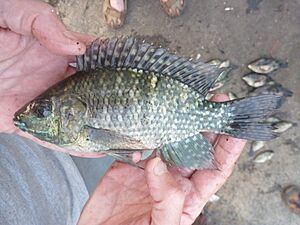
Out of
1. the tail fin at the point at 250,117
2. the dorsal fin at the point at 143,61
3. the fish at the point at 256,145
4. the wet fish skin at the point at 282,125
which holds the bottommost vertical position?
the fish at the point at 256,145

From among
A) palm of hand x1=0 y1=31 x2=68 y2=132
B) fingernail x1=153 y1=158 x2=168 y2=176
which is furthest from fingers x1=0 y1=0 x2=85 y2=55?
fingernail x1=153 y1=158 x2=168 y2=176

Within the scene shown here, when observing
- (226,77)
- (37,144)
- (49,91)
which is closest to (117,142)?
(49,91)

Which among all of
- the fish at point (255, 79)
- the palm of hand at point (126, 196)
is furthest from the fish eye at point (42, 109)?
the fish at point (255, 79)

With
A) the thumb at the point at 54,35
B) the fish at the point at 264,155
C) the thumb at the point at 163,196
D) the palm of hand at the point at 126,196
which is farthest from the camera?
the fish at the point at 264,155

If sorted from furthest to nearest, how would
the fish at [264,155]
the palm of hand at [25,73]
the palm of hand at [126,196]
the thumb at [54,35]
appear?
the fish at [264,155] → the palm of hand at [25,73] → the palm of hand at [126,196] → the thumb at [54,35]

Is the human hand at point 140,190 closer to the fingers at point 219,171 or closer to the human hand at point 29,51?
the fingers at point 219,171

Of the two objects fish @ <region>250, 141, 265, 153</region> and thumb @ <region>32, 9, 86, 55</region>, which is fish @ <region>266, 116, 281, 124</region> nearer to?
fish @ <region>250, 141, 265, 153</region>
